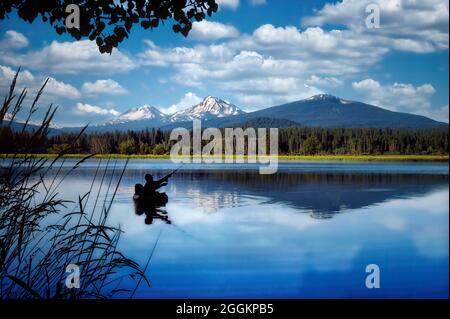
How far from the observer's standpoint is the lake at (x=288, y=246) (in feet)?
19.6

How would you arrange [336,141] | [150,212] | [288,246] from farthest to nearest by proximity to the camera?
[336,141]
[150,212]
[288,246]

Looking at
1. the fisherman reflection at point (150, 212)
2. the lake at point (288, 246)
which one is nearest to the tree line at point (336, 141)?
the fisherman reflection at point (150, 212)

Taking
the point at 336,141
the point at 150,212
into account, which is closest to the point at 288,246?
the point at 150,212

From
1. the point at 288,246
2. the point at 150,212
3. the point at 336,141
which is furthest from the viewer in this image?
the point at 336,141

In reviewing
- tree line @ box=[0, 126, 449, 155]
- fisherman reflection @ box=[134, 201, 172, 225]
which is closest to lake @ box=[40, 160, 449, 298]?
fisherman reflection @ box=[134, 201, 172, 225]

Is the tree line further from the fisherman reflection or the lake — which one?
the lake

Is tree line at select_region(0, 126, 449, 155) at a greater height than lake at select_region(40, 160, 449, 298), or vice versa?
tree line at select_region(0, 126, 449, 155)

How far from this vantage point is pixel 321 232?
10.0 meters

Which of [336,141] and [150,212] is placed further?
[336,141]

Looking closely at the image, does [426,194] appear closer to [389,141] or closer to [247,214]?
[247,214]

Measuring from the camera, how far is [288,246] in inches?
340

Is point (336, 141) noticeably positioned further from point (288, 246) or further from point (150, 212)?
point (288, 246)

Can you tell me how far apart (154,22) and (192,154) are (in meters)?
69.9

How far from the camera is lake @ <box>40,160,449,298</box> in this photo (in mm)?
5965
